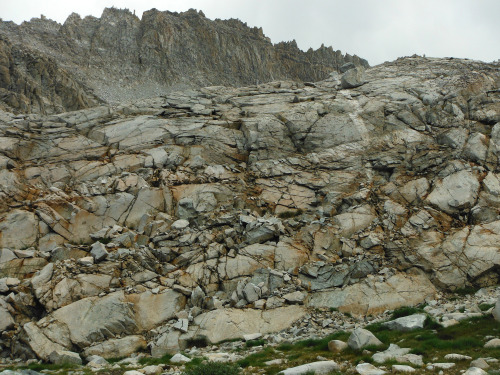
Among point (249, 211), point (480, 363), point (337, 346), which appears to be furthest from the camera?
point (249, 211)

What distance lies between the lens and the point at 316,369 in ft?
41.4

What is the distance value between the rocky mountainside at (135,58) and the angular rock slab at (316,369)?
54.0 m

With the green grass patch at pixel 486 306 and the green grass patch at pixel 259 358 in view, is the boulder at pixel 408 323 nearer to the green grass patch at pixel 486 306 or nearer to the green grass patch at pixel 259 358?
the green grass patch at pixel 486 306

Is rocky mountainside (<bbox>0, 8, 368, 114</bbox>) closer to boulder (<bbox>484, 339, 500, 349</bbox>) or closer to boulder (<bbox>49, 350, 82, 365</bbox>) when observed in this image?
boulder (<bbox>49, 350, 82, 365</bbox>)

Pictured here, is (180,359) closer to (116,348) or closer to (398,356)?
(116,348)

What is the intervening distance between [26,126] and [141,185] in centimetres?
1284

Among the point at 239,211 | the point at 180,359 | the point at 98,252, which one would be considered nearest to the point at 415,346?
the point at 180,359

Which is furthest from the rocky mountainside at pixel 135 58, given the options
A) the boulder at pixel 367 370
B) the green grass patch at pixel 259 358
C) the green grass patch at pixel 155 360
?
the boulder at pixel 367 370

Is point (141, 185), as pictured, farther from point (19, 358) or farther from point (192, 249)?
point (19, 358)

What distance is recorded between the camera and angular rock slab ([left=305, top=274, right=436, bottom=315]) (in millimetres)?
21641

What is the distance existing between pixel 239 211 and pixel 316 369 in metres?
15.7

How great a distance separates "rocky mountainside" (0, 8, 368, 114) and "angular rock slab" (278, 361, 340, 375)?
5397 centimetres

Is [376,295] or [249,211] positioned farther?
[249,211]

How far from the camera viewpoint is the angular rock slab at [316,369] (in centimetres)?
1255
